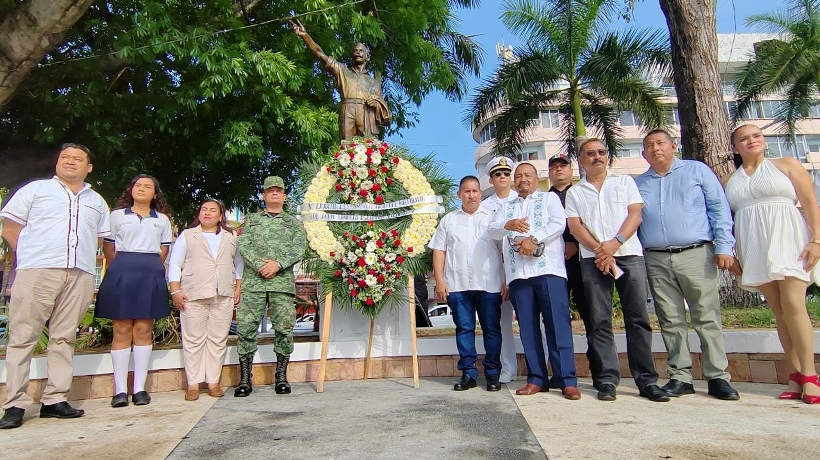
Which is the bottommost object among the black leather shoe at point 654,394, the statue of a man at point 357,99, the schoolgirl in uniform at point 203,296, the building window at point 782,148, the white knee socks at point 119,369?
the black leather shoe at point 654,394

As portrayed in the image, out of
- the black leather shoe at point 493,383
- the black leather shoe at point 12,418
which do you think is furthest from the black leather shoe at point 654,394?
the black leather shoe at point 12,418

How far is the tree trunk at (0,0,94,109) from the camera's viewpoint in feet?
21.0

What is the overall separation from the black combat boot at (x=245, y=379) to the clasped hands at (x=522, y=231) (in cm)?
232

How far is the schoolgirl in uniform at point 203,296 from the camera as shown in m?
4.43

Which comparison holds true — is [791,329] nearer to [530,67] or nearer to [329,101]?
[329,101]

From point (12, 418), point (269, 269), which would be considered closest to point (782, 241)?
point (269, 269)

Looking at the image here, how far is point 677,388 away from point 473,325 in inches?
59.1

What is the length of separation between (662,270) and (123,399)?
13.1ft

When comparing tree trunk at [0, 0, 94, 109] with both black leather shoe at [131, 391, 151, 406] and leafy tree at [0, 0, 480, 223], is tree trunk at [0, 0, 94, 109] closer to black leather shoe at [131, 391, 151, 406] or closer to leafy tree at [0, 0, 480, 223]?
leafy tree at [0, 0, 480, 223]

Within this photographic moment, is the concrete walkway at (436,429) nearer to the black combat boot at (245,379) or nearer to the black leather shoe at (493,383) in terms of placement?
the black leather shoe at (493,383)

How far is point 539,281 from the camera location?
13.2ft

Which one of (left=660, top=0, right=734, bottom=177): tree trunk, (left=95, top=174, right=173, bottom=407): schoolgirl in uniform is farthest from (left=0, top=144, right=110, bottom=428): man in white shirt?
(left=660, top=0, right=734, bottom=177): tree trunk

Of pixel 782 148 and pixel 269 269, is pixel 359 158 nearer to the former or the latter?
pixel 269 269

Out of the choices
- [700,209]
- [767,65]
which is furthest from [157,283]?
[767,65]
